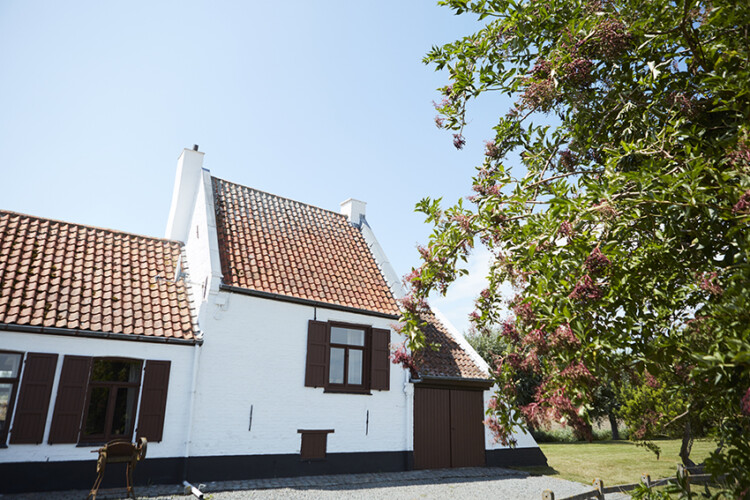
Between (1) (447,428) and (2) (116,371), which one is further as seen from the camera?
(1) (447,428)

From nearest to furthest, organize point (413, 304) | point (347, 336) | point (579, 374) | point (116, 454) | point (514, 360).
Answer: point (579, 374) → point (514, 360) → point (413, 304) → point (116, 454) → point (347, 336)

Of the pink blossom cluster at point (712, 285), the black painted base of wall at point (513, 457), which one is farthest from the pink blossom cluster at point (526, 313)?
the black painted base of wall at point (513, 457)

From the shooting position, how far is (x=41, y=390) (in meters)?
8.70

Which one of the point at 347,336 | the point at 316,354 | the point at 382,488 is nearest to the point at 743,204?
the point at 382,488

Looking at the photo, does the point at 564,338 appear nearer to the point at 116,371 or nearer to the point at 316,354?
the point at 316,354

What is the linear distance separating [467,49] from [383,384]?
9.76m

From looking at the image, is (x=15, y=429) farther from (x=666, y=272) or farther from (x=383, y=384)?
(x=666, y=272)

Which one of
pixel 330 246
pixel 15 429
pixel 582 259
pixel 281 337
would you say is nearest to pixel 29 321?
pixel 15 429

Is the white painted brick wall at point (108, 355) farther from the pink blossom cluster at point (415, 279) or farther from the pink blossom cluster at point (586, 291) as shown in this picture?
the pink blossom cluster at point (586, 291)

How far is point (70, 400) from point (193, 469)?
9.10 feet

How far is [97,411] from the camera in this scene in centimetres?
972

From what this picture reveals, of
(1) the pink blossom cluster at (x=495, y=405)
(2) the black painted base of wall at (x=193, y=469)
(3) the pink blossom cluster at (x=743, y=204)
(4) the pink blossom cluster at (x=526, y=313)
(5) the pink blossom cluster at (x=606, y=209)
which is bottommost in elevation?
(2) the black painted base of wall at (x=193, y=469)

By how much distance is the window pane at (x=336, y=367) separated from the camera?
477 inches

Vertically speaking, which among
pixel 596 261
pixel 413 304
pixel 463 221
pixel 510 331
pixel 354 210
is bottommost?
pixel 510 331
